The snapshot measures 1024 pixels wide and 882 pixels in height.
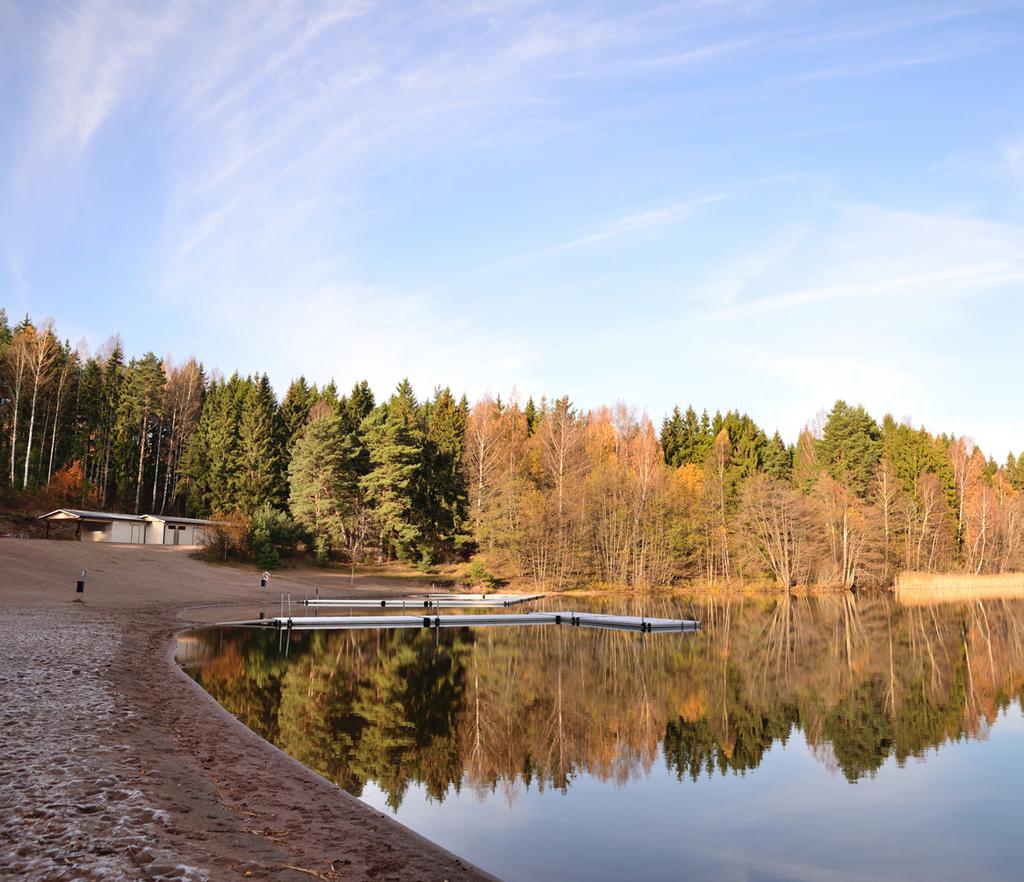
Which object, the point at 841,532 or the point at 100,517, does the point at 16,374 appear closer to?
the point at 100,517

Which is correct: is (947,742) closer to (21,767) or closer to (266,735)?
(266,735)

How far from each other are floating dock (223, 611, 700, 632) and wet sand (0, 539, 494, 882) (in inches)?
522

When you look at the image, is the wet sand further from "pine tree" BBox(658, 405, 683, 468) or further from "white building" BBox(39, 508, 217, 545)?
"pine tree" BBox(658, 405, 683, 468)

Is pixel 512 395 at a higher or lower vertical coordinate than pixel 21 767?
higher

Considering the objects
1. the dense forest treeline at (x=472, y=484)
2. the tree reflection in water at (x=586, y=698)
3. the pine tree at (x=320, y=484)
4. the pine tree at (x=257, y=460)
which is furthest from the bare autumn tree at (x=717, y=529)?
the pine tree at (x=257, y=460)

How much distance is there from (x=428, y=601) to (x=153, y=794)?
1331 inches

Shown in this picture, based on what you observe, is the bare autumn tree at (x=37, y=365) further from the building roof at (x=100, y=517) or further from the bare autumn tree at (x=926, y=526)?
the bare autumn tree at (x=926, y=526)

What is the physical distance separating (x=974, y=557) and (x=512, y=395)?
4893cm

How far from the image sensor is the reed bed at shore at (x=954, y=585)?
64.1 metres

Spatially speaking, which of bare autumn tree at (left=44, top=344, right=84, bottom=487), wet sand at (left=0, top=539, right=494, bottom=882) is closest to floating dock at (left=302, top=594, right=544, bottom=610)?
wet sand at (left=0, top=539, right=494, bottom=882)

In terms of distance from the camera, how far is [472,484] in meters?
66.4

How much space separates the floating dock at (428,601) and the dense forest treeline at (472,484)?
8.66 metres

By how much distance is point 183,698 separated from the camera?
14.6 metres

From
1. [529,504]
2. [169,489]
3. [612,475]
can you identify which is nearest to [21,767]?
[529,504]
